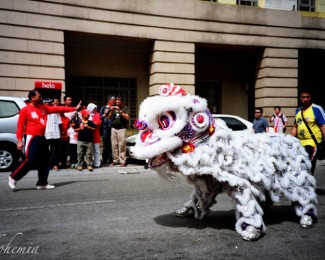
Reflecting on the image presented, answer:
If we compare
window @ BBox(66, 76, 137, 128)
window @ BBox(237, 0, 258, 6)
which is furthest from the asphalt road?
window @ BBox(237, 0, 258, 6)

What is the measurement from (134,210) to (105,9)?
9729 millimetres

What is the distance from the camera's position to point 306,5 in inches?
651

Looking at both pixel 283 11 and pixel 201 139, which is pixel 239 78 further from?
pixel 201 139

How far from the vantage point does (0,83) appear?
1153cm

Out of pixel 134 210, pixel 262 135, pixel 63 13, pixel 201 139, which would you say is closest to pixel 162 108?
pixel 201 139

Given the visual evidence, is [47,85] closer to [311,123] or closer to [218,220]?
[311,123]

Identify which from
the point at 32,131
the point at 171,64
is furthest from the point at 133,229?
the point at 171,64

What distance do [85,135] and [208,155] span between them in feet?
22.1

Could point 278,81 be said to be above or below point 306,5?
below

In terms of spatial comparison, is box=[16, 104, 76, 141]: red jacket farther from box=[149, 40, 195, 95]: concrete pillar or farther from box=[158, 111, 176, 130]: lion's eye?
box=[149, 40, 195, 95]: concrete pillar

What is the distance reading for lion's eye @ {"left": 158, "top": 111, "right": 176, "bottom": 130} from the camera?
12.6 ft

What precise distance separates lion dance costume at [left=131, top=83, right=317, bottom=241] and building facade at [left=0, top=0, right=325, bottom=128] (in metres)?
9.25

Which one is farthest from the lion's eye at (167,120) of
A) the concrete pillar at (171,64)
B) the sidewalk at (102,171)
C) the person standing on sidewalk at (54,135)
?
the concrete pillar at (171,64)

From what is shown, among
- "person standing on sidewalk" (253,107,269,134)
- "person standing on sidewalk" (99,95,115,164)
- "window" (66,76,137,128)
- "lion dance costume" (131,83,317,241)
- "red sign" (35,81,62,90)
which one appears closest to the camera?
"lion dance costume" (131,83,317,241)
